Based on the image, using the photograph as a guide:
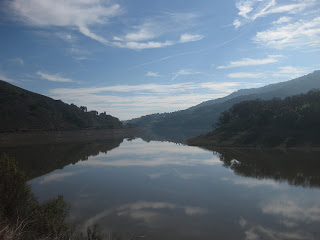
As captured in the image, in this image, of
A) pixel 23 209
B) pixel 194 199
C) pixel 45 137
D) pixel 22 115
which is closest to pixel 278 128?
pixel 194 199

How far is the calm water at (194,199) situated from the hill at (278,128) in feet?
95.2

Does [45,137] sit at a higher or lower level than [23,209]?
higher

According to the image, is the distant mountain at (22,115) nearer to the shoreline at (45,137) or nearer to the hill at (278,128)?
the shoreline at (45,137)

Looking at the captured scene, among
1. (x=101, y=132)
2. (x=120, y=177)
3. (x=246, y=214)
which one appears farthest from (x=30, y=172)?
(x=101, y=132)

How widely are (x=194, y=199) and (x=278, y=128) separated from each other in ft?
181

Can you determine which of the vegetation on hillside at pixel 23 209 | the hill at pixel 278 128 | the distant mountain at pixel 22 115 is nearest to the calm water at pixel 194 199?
Result: the vegetation on hillside at pixel 23 209

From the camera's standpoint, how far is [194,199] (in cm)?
2156

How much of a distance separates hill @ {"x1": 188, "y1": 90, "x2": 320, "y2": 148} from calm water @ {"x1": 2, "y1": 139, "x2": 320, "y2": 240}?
95.2ft

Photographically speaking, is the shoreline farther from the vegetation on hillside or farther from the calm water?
the vegetation on hillside

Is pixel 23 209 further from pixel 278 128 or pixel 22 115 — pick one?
pixel 22 115

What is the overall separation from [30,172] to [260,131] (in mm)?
57877

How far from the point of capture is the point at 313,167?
35.7 metres

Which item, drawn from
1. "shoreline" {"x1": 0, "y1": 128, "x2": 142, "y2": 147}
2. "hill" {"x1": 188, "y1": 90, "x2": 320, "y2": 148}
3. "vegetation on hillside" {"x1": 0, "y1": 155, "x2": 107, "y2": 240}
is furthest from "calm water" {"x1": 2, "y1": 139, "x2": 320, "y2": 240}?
"shoreline" {"x1": 0, "y1": 128, "x2": 142, "y2": 147}

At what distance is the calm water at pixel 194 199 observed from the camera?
15062 millimetres
